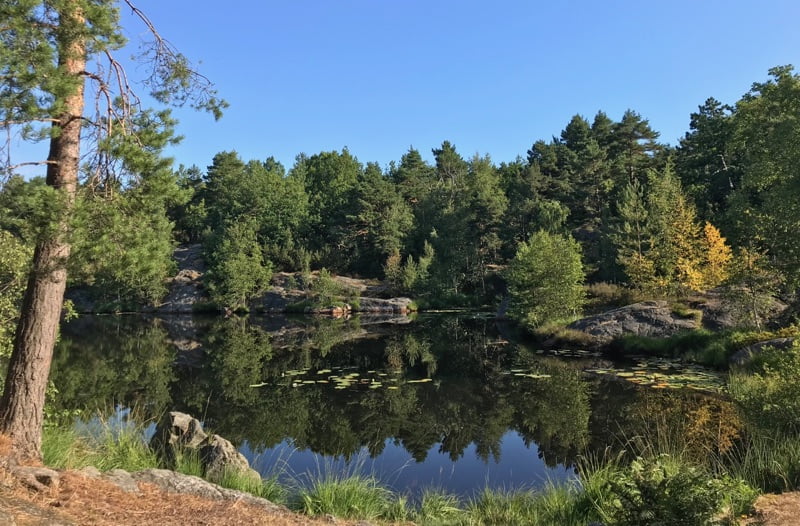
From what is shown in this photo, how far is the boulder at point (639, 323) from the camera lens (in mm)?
22312

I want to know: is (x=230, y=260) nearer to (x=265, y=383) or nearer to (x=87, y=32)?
(x=265, y=383)

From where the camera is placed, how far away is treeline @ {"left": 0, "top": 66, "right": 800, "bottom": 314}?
6062 mm

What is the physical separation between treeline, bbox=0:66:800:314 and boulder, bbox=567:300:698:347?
122 inches

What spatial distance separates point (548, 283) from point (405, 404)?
16.6 meters

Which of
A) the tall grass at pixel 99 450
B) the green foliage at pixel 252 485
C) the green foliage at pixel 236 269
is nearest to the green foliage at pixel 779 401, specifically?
the green foliage at pixel 252 485

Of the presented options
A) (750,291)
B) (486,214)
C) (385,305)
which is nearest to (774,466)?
(750,291)

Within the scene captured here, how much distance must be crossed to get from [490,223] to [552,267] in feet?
92.4

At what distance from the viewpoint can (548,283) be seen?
2886cm

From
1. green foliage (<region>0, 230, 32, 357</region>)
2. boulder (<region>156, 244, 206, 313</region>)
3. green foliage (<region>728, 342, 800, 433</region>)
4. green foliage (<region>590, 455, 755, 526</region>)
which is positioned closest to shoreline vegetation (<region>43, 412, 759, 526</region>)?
green foliage (<region>590, 455, 755, 526</region>)

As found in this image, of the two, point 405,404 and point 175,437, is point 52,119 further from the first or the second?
point 405,404

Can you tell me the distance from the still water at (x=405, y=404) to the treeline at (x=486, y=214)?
4526 millimetres

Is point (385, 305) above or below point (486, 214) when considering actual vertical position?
below

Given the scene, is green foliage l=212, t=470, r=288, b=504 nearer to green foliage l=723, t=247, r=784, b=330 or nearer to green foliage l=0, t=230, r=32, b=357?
green foliage l=0, t=230, r=32, b=357

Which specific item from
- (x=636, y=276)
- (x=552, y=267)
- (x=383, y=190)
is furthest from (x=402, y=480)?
(x=383, y=190)
